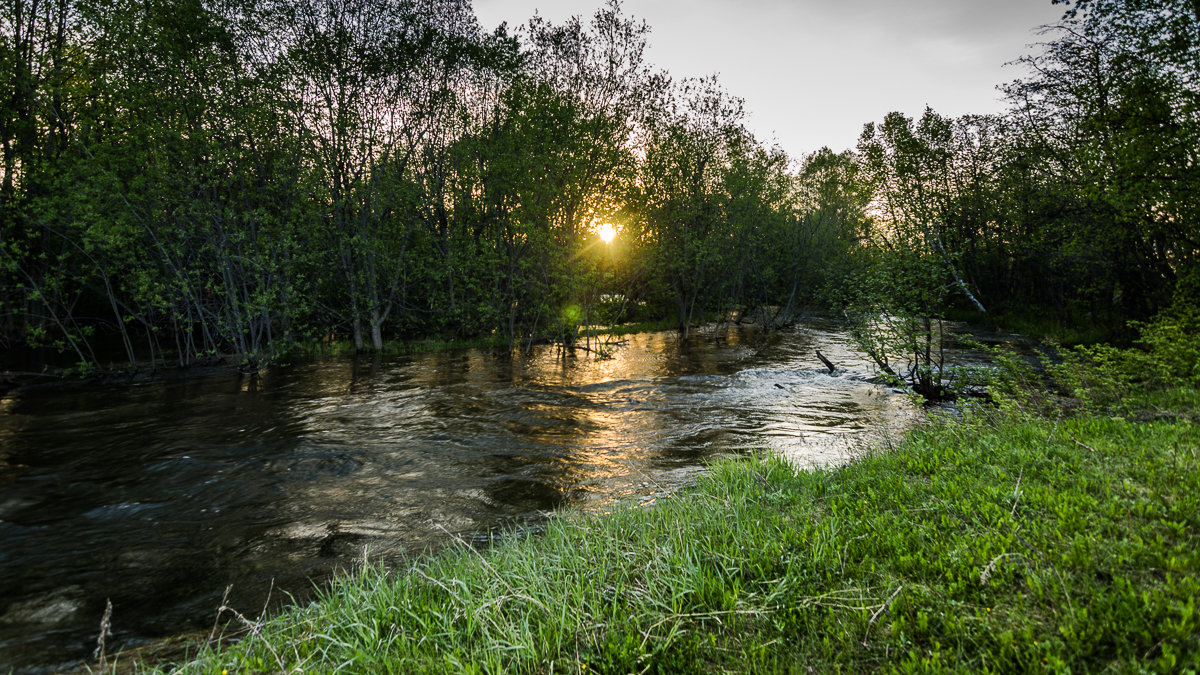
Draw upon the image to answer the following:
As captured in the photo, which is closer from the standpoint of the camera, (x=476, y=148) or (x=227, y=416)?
(x=227, y=416)

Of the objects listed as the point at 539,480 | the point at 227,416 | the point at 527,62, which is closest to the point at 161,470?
the point at 227,416

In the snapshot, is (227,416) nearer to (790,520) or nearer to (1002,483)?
(790,520)

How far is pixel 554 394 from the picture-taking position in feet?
60.0

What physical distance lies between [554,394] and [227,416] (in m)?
9.73

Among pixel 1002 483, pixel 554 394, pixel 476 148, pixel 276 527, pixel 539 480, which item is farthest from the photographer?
pixel 476 148

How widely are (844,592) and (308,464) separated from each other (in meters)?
10.8

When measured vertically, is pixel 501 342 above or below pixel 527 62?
below

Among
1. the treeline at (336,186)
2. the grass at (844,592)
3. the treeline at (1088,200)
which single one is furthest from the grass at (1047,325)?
the grass at (844,592)

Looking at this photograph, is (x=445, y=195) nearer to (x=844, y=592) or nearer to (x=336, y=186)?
(x=336, y=186)

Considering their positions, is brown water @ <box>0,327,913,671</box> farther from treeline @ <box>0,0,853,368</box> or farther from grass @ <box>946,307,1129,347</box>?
grass @ <box>946,307,1129,347</box>

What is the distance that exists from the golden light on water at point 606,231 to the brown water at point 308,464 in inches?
395

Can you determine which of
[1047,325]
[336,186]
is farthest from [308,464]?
[1047,325]

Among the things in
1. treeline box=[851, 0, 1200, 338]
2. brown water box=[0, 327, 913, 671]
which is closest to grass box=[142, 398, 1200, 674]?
brown water box=[0, 327, 913, 671]

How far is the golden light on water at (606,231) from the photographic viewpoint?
2853 cm
